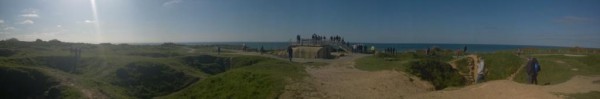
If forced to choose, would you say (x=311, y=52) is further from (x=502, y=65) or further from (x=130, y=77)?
(x=502, y=65)

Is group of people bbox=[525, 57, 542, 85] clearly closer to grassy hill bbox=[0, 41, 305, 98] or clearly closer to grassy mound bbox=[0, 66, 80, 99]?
grassy hill bbox=[0, 41, 305, 98]

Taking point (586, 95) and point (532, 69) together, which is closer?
point (586, 95)

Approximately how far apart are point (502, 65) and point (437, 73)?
5120 millimetres

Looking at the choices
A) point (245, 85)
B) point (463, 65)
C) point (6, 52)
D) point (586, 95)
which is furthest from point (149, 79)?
point (586, 95)

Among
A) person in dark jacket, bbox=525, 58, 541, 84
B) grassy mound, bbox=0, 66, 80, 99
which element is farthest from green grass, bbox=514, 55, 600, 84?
grassy mound, bbox=0, 66, 80, 99

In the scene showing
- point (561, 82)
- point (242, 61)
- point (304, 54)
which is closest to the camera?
point (561, 82)

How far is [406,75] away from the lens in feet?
103

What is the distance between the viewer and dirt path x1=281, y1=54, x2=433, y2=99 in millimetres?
24344

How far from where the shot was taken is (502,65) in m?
34.0

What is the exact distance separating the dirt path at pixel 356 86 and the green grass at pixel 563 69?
6.07 m

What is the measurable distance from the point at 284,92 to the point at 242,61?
2222 centimetres

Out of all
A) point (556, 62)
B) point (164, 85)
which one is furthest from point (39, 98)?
point (556, 62)

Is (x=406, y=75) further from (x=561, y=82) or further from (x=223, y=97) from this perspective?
(x=223, y=97)

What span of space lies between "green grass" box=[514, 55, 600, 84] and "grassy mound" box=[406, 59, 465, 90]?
156 inches
